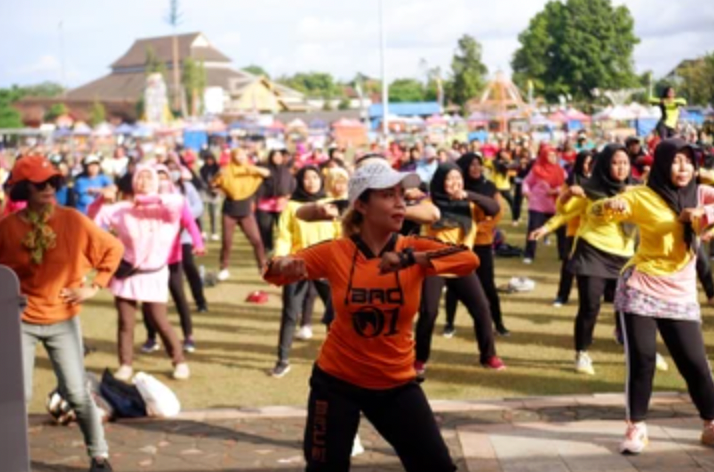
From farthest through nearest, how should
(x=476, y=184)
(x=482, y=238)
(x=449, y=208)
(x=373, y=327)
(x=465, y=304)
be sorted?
(x=482, y=238) < (x=476, y=184) < (x=465, y=304) < (x=449, y=208) < (x=373, y=327)

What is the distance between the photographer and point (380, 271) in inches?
173

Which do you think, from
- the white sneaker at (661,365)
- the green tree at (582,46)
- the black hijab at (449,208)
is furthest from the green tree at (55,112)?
the white sneaker at (661,365)

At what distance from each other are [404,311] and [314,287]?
5.85 metres

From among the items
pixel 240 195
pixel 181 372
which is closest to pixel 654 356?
pixel 181 372

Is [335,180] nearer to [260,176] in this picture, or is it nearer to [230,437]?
[230,437]

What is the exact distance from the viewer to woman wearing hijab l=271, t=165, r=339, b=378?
28.2 ft

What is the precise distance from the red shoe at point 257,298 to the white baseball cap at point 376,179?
8.50 metres

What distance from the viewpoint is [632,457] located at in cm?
622

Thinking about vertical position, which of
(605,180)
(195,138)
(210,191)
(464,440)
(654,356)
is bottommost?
(464,440)

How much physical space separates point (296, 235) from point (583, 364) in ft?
8.58

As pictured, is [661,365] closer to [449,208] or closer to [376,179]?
[449,208]

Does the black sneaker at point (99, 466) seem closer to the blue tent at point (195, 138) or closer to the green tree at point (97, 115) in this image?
the blue tent at point (195, 138)

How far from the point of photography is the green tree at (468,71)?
7888 cm

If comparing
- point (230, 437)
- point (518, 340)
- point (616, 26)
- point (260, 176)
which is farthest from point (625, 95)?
point (230, 437)
